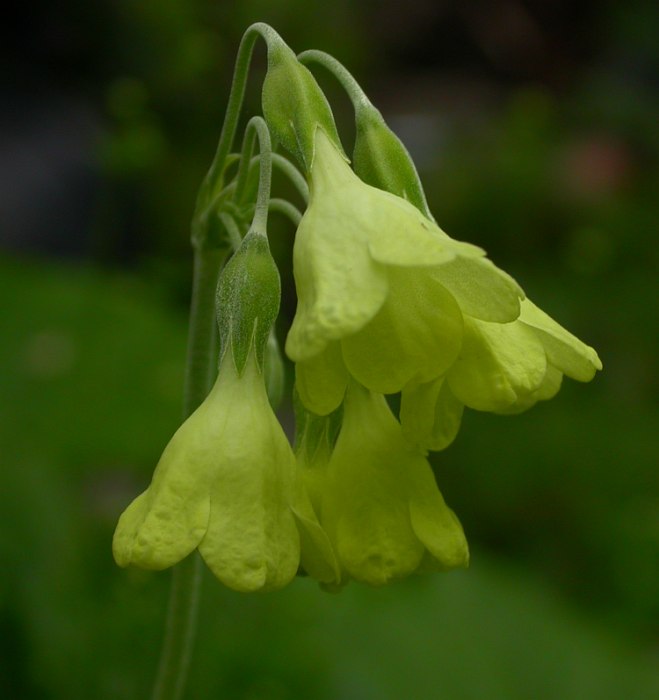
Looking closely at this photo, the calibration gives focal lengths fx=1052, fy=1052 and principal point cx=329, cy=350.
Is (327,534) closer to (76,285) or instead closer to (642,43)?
(76,285)

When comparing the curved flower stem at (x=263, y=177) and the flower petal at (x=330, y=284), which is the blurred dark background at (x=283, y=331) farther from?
the flower petal at (x=330, y=284)

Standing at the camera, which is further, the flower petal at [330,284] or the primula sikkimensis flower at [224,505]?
the primula sikkimensis flower at [224,505]

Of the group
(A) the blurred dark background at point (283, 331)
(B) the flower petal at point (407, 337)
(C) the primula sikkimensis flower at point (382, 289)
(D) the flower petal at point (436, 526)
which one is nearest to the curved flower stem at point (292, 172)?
(C) the primula sikkimensis flower at point (382, 289)

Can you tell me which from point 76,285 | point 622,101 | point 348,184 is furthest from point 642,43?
point 348,184

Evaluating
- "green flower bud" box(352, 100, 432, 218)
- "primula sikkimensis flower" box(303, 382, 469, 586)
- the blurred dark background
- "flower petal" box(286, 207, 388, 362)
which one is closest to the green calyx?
"green flower bud" box(352, 100, 432, 218)

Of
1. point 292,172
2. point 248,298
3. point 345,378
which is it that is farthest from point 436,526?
point 292,172

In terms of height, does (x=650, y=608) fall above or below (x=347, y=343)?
below
